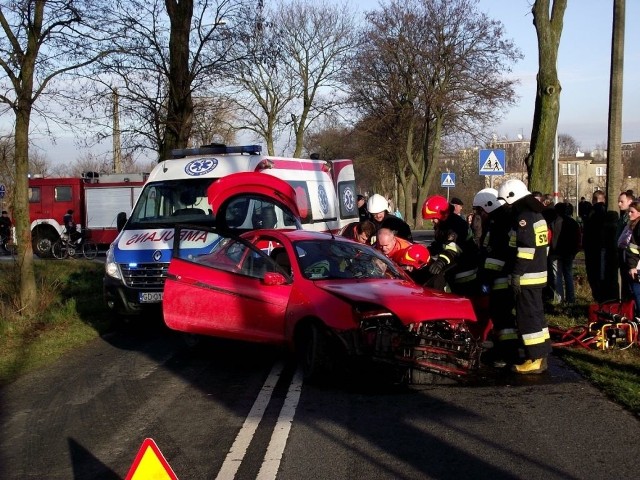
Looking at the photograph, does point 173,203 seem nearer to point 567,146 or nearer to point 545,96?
point 545,96

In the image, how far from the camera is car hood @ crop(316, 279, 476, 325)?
7.37 metres

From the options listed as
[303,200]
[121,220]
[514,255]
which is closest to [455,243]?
[514,255]

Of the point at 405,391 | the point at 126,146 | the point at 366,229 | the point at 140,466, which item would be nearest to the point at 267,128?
the point at 126,146

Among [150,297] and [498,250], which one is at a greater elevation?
[498,250]

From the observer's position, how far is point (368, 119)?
41.5 m

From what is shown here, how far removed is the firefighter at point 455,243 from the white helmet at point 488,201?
0.95ft

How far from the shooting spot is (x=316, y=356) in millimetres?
7734

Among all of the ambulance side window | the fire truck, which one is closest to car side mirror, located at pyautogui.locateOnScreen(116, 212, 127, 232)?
the ambulance side window

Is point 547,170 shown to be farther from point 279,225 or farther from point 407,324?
point 407,324

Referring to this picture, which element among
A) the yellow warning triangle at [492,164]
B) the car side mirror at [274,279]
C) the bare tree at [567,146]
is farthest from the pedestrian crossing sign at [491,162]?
the bare tree at [567,146]

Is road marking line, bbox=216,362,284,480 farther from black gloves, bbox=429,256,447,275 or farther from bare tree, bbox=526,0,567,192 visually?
bare tree, bbox=526,0,567,192

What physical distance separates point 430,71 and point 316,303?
32.7 meters

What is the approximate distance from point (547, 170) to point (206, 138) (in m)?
13.0

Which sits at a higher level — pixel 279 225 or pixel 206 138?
pixel 206 138
